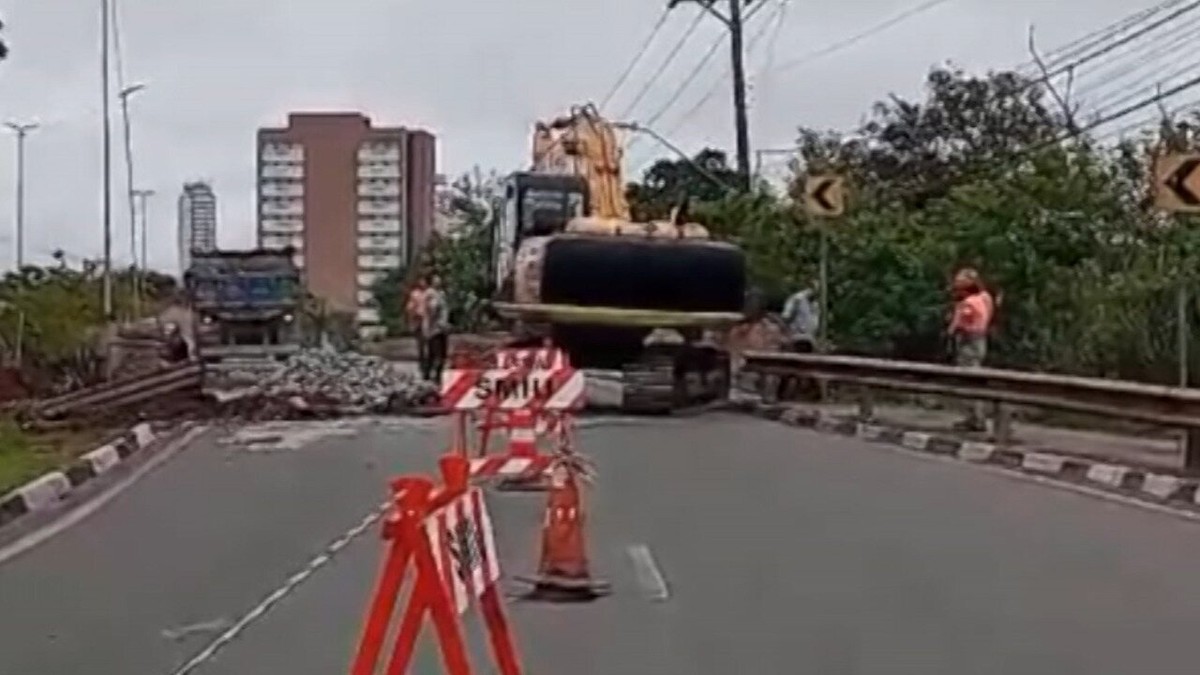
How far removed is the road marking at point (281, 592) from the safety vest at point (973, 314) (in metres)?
10.7

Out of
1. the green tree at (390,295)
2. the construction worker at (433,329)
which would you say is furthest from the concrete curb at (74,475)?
the green tree at (390,295)

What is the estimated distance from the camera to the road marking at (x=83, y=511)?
17344 millimetres

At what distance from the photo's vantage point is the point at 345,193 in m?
139

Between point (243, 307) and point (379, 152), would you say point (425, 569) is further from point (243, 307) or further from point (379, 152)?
point (379, 152)

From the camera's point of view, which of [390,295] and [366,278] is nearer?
[390,295]

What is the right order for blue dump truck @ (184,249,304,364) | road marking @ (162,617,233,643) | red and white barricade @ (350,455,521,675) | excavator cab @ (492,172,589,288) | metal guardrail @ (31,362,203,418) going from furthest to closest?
blue dump truck @ (184,249,304,364) → excavator cab @ (492,172,589,288) → metal guardrail @ (31,362,203,418) → road marking @ (162,617,233,643) → red and white barricade @ (350,455,521,675)

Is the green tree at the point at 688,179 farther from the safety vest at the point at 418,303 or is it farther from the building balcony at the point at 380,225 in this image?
the building balcony at the point at 380,225

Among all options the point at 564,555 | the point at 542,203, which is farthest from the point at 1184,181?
the point at 542,203

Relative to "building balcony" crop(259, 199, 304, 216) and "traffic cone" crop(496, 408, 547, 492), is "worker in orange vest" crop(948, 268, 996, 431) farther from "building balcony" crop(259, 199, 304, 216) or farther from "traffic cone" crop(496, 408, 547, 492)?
"building balcony" crop(259, 199, 304, 216)

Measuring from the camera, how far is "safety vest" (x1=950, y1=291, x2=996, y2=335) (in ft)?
92.4

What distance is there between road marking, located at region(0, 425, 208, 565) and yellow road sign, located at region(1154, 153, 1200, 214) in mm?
8810

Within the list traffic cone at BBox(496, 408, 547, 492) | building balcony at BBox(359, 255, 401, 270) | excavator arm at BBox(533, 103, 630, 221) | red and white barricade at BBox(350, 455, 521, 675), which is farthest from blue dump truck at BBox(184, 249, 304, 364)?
building balcony at BBox(359, 255, 401, 270)

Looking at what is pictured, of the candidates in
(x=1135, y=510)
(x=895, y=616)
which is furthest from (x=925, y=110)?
(x=895, y=616)

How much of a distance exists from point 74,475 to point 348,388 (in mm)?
13415
